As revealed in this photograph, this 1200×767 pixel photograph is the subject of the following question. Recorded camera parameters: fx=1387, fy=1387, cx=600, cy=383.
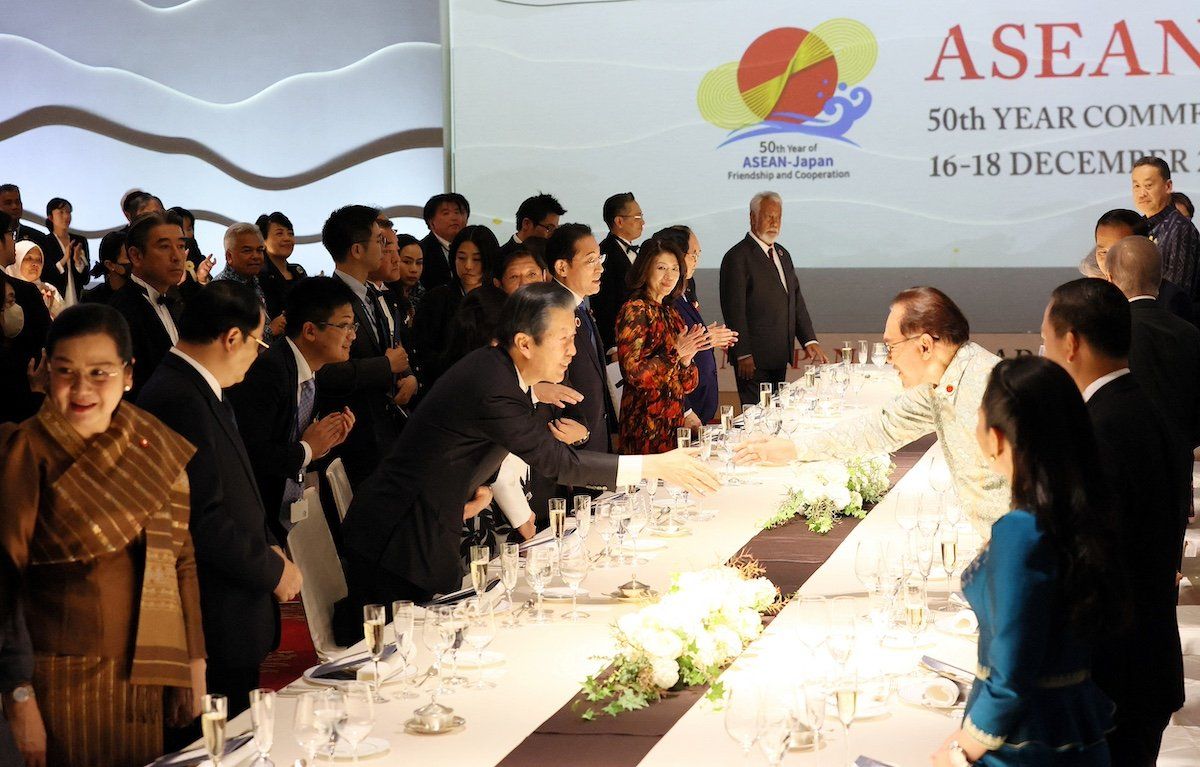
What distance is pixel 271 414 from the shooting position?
4.30 metres

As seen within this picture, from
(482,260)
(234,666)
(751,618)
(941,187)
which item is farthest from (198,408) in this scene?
(941,187)

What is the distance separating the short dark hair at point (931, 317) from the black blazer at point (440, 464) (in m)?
1.00

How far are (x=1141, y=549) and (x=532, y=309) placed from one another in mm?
1662

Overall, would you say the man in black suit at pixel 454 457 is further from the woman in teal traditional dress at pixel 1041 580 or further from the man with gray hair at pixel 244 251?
the man with gray hair at pixel 244 251

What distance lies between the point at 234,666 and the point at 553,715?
0.97 metres

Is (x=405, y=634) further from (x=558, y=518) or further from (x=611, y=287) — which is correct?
(x=611, y=287)

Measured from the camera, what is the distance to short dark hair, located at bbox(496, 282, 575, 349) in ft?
12.1

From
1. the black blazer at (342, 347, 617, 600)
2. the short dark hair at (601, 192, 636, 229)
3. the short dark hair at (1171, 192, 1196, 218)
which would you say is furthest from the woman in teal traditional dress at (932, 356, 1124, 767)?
the short dark hair at (1171, 192, 1196, 218)

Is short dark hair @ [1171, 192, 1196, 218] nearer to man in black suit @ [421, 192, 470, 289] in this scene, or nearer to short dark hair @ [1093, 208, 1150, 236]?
short dark hair @ [1093, 208, 1150, 236]

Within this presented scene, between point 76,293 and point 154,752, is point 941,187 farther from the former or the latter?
point 154,752

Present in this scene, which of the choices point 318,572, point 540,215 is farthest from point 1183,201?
point 318,572

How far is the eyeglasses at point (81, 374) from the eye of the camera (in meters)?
2.61

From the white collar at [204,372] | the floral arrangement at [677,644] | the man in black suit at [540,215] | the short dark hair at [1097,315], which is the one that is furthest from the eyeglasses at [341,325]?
the man in black suit at [540,215]

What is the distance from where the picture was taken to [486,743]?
2385mm
